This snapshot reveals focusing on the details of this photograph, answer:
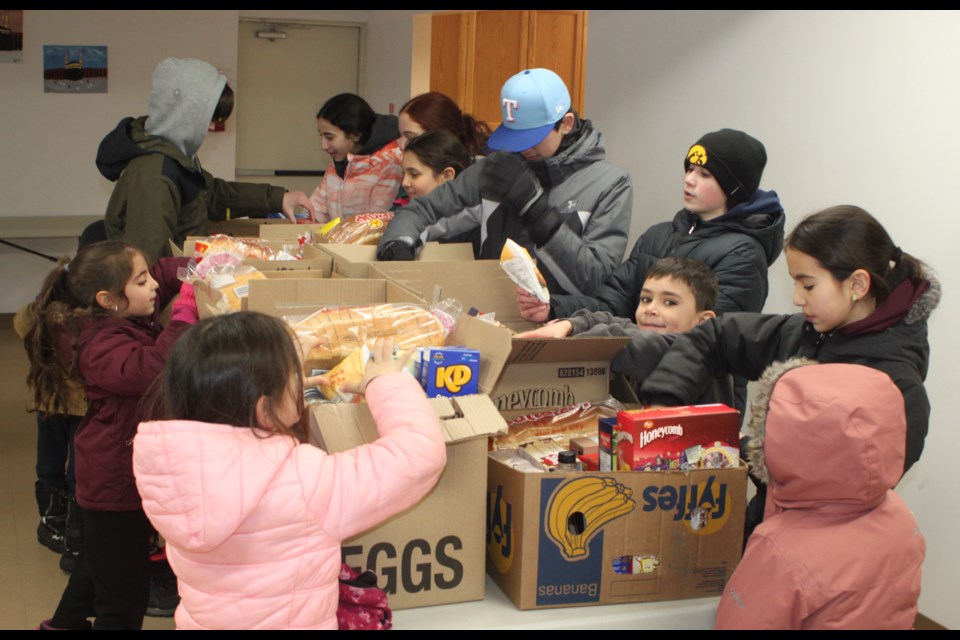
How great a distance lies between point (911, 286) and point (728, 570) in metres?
0.65

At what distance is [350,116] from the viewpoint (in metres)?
3.53

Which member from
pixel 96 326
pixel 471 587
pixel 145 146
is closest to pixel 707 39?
pixel 145 146

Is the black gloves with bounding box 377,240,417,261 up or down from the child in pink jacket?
up

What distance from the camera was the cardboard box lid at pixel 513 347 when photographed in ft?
5.55

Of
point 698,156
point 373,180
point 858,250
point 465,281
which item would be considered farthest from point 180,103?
point 858,250

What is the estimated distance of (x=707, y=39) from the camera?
3982mm

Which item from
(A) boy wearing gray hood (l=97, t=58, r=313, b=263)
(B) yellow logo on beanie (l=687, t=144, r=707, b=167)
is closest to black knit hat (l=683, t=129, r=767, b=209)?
(B) yellow logo on beanie (l=687, t=144, r=707, b=167)

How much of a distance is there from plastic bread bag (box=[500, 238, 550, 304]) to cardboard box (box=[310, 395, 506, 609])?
2.14 feet

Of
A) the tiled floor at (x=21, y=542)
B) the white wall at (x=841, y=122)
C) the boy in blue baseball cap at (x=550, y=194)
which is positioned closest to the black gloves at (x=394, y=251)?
the boy in blue baseball cap at (x=550, y=194)

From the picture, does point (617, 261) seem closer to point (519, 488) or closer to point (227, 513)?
point (519, 488)

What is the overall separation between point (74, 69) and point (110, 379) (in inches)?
215

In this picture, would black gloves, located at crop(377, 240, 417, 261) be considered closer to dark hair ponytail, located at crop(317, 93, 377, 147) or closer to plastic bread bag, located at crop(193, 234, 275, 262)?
plastic bread bag, located at crop(193, 234, 275, 262)

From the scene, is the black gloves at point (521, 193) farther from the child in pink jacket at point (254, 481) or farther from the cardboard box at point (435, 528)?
the child in pink jacket at point (254, 481)

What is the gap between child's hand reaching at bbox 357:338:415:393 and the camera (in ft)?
5.11
